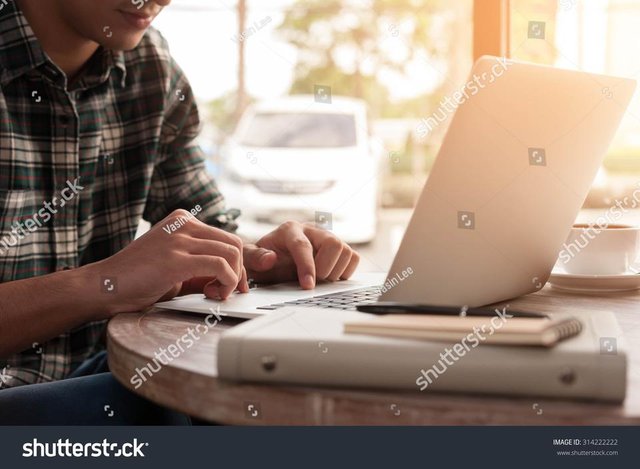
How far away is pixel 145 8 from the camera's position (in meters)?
1.32

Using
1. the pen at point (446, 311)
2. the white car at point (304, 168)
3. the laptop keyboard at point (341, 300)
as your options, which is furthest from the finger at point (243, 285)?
the white car at point (304, 168)

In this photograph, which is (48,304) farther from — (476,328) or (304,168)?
(304,168)

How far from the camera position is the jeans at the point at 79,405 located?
3.03 ft

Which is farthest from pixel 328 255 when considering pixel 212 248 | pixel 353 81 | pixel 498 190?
pixel 353 81

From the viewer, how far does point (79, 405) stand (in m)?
0.95

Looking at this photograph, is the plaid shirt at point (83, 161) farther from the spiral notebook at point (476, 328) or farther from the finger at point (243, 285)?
the spiral notebook at point (476, 328)

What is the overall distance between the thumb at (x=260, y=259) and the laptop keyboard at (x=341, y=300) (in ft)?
0.49

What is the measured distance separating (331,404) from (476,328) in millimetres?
131

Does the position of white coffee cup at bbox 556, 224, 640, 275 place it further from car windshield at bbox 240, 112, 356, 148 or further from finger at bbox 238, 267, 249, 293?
car windshield at bbox 240, 112, 356, 148

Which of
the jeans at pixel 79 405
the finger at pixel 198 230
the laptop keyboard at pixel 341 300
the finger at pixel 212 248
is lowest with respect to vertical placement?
the jeans at pixel 79 405

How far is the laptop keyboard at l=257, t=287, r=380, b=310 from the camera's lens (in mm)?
961

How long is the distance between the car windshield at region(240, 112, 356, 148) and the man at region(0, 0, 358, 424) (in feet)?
20.6

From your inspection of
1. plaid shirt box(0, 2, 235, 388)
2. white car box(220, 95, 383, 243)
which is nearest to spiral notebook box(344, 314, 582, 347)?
plaid shirt box(0, 2, 235, 388)

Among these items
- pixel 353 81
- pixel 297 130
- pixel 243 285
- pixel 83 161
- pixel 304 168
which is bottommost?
pixel 304 168
